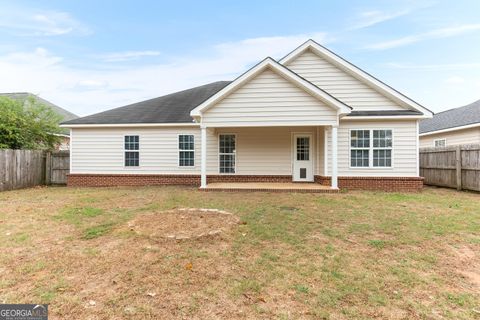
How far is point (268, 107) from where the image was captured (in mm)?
10531

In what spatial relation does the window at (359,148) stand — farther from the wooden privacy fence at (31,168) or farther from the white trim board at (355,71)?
the wooden privacy fence at (31,168)

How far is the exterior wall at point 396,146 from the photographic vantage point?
1129 centimetres

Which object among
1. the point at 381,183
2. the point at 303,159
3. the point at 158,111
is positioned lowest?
the point at 381,183

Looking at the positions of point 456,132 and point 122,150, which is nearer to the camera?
point 122,150

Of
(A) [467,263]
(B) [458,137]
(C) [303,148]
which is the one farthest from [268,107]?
(B) [458,137]

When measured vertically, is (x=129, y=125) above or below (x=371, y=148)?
above

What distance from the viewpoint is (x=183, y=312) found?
256cm

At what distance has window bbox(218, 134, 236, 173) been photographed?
13.0 metres

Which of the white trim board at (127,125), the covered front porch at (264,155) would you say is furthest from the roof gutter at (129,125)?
the covered front porch at (264,155)

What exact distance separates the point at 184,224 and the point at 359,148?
30.4 feet

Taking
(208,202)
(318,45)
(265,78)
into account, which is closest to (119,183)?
(208,202)

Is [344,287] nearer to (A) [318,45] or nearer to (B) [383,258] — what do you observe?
(B) [383,258]

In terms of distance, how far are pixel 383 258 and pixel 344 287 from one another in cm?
129

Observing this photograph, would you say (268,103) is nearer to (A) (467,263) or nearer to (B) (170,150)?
(B) (170,150)
